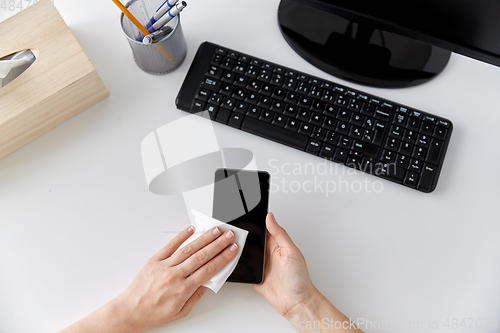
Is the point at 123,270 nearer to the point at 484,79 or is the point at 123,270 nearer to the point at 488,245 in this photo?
the point at 488,245

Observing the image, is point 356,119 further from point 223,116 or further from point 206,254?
point 206,254

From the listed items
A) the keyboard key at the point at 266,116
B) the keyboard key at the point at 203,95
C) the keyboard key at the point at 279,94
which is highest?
the keyboard key at the point at 203,95

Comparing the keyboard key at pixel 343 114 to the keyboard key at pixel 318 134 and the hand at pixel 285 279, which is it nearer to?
the keyboard key at pixel 318 134

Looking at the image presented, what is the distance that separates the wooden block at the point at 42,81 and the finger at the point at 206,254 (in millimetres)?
343

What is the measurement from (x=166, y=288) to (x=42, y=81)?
15.3 inches

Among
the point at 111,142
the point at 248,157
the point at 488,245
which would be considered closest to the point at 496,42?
the point at 488,245

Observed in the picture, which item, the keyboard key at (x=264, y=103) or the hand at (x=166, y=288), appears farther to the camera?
the keyboard key at (x=264, y=103)

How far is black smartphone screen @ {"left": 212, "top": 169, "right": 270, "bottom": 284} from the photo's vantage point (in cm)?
55

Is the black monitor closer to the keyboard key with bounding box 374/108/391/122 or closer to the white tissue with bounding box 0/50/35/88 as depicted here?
the keyboard key with bounding box 374/108/391/122

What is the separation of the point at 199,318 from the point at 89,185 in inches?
11.4

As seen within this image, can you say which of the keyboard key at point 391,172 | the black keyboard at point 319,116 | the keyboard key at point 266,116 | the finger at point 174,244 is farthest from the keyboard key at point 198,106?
the keyboard key at point 391,172

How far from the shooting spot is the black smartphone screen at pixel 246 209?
1.81 feet

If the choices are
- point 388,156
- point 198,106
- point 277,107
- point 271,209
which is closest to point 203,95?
point 198,106

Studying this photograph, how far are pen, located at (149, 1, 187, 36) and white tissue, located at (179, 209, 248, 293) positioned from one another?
0.31m
